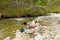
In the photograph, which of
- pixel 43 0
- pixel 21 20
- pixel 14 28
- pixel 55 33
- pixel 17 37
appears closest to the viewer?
pixel 17 37

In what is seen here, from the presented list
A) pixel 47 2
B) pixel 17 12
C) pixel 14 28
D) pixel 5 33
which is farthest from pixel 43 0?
pixel 5 33

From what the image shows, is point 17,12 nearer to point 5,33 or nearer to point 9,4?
point 9,4

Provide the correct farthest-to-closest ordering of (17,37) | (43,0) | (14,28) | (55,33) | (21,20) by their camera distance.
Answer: (43,0) < (21,20) < (14,28) < (55,33) < (17,37)

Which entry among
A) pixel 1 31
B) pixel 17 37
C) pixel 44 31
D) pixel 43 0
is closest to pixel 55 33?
pixel 44 31

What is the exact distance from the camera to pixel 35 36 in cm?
695

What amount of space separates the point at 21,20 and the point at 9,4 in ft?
3.57

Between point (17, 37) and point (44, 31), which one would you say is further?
point (44, 31)

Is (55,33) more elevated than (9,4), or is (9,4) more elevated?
(9,4)

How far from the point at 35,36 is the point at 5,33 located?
1.19 metres

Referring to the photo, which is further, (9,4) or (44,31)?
(9,4)

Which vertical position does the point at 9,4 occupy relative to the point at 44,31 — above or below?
above

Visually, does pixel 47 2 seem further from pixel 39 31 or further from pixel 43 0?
pixel 39 31

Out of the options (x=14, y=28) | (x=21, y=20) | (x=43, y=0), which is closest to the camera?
(x=14, y=28)

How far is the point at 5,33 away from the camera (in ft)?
23.9
